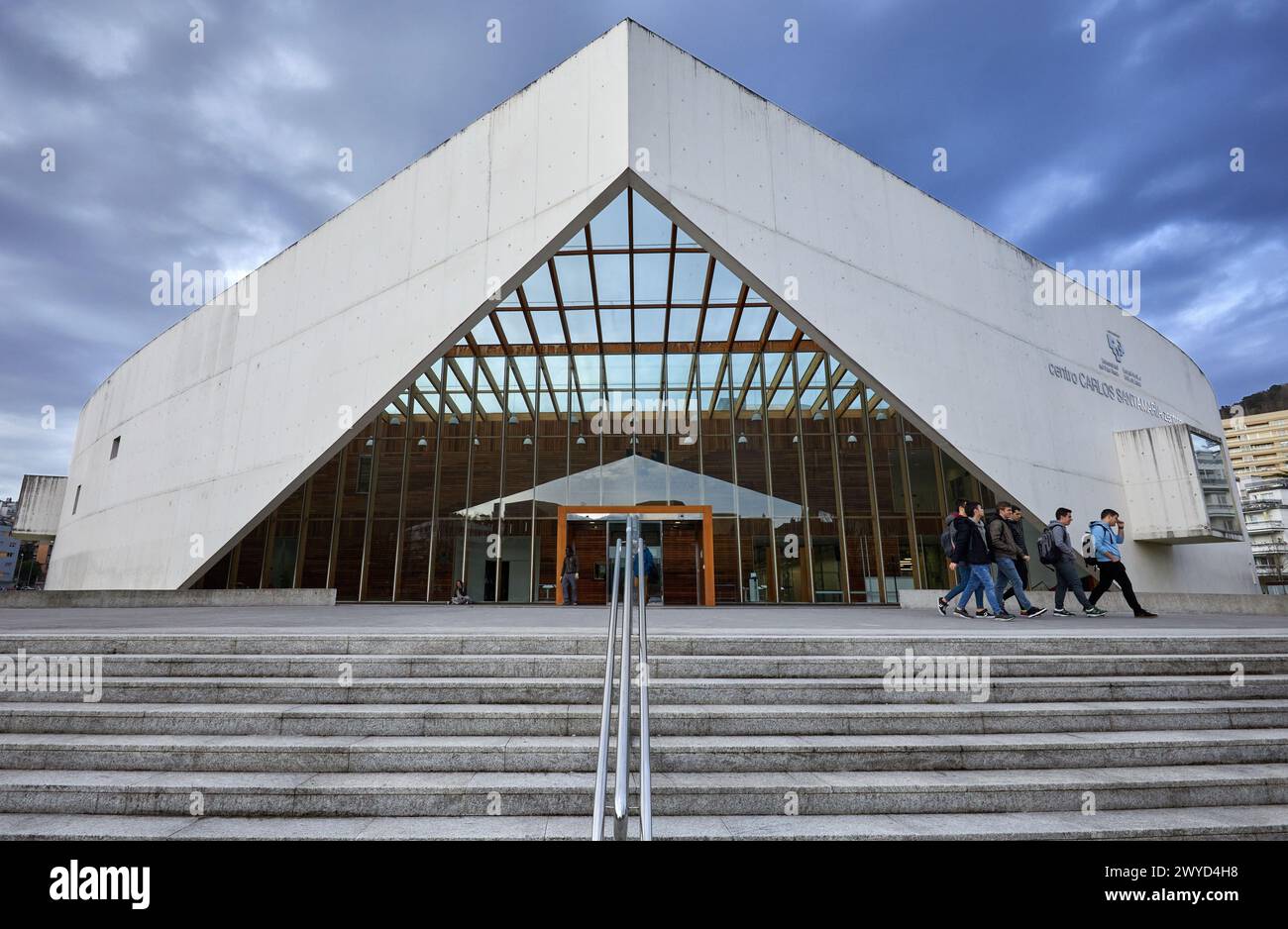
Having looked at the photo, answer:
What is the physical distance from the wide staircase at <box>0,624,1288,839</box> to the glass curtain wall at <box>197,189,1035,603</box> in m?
12.2

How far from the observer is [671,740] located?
13.9ft

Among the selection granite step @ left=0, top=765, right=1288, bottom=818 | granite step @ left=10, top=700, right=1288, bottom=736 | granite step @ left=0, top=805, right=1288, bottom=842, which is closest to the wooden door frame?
granite step @ left=10, top=700, right=1288, bottom=736

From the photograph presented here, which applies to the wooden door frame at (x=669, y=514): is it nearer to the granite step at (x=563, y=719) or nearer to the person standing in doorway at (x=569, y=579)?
the person standing in doorway at (x=569, y=579)

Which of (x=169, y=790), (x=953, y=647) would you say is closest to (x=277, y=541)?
(x=169, y=790)

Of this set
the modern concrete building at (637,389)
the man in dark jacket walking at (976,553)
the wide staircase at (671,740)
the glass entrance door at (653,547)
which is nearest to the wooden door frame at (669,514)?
the modern concrete building at (637,389)

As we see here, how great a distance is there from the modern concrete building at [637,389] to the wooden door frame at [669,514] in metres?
0.10

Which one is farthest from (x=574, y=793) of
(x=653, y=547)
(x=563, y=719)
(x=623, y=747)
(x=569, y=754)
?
(x=653, y=547)

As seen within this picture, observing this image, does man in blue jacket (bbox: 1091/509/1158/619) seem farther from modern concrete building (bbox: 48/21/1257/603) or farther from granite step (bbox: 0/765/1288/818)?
granite step (bbox: 0/765/1288/818)

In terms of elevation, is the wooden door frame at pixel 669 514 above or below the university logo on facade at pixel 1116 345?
below

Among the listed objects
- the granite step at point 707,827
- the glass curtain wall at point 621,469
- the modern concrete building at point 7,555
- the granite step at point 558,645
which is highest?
the modern concrete building at point 7,555

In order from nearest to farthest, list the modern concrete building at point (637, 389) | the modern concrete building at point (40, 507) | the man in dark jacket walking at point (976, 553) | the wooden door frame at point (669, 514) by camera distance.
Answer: the man in dark jacket walking at point (976, 553)
the modern concrete building at point (637, 389)
the wooden door frame at point (669, 514)
the modern concrete building at point (40, 507)

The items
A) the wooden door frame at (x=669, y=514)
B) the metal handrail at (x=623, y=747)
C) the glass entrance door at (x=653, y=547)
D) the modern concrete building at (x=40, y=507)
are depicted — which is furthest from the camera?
the modern concrete building at (x=40, y=507)

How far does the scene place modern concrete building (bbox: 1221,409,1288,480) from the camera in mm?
121938

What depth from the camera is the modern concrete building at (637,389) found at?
37.2 feet
